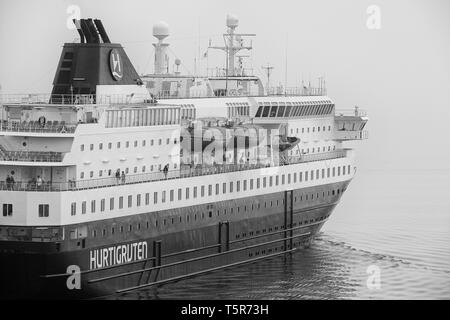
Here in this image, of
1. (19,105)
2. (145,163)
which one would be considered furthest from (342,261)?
(19,105)

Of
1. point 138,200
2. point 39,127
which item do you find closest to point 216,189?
point 138,200

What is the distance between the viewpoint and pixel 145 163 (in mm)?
62500

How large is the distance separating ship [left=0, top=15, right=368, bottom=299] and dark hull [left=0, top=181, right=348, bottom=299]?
5 cm

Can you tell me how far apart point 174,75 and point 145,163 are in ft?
40.2

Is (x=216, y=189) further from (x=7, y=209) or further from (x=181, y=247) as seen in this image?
(x=7, y=209)

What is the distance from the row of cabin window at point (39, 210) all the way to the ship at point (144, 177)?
56mm

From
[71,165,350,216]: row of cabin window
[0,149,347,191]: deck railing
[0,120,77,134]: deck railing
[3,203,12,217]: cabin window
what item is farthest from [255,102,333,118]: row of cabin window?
[3,203,12,217]: cabin window

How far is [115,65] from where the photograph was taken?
208 feet

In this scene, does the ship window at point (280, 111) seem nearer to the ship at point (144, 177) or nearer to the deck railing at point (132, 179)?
the ship at point (144, 177)

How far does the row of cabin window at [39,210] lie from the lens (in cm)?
5669

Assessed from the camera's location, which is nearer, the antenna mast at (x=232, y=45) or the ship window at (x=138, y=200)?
the ship window at (x=138, y=200)

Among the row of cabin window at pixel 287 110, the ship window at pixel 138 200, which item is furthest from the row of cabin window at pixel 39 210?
the row of cabin window at pixel 287 110

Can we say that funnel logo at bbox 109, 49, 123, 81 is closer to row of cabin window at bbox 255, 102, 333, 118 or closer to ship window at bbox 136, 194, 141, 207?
ship window at bbox 136, 194, 141, 207

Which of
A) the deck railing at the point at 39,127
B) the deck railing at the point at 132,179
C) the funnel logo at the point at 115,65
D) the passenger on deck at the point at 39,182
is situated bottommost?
the deck railing at the point at 132,179
